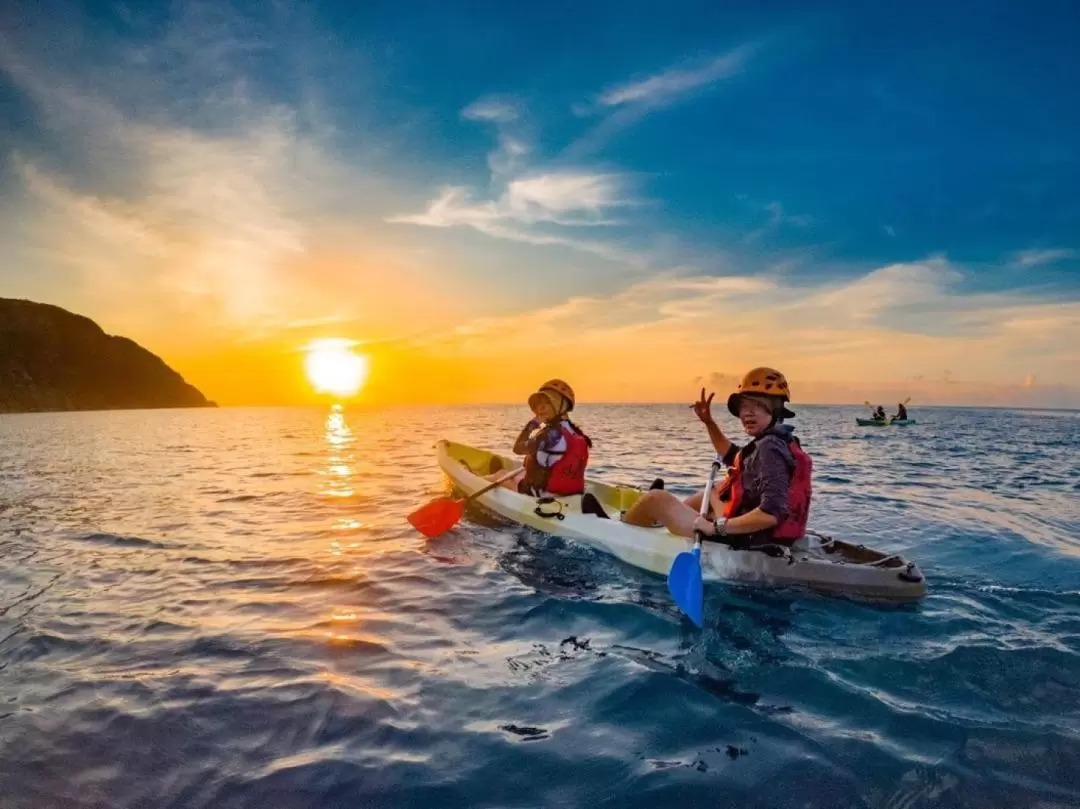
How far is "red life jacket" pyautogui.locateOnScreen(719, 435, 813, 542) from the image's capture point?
7.41 m

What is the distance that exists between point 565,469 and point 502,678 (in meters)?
5.65

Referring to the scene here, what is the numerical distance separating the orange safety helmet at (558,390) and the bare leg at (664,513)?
2.52m

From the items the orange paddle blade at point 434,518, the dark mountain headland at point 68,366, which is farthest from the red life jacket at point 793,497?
the dark mountain headland at point 68,366

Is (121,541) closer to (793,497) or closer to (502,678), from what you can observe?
(502,678)

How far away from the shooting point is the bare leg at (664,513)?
8.84 meters

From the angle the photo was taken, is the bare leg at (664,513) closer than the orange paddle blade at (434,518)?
Yes

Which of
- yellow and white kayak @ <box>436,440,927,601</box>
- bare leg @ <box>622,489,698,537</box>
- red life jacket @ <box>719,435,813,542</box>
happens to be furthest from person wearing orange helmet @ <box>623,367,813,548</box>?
bare leg @ <box>622,489,698,537</box>

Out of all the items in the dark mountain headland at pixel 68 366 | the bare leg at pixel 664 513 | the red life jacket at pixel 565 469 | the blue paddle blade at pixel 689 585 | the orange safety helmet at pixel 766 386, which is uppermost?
the dark mountain headland at pixel 68 366

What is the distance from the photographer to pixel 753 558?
7.80m

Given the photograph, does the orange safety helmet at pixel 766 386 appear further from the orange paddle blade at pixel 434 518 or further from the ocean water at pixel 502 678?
the orange paddle blade at pixel 434 518

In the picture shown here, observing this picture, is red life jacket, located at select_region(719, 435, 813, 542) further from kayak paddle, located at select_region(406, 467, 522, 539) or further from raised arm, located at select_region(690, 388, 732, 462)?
kayak paddle, located at select_region(406, 467, 522, 539)

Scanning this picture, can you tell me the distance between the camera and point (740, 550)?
7.89 m

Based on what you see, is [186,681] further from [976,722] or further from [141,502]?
[141,502]

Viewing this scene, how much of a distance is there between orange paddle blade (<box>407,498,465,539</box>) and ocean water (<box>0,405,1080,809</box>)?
40cm
